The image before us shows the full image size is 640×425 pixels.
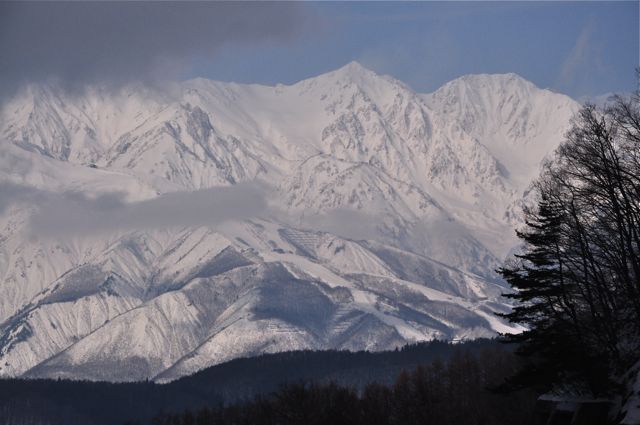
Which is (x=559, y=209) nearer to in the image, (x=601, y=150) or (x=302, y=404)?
(x=601, y=150)

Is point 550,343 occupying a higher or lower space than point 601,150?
lower

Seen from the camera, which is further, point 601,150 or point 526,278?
point 526,278

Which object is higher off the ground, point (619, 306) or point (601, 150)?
point (601, 150)

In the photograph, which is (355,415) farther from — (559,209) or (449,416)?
(559,209)

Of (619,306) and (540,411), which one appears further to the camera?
(540,411)

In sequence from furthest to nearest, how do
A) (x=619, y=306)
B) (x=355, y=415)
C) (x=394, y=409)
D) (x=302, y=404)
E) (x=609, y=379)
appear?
(x=394, y=409) < (x=355, y=415) < (x=302, y=404) < (x=619, y=306) < (x=609, y=379)

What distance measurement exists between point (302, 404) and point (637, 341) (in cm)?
7746

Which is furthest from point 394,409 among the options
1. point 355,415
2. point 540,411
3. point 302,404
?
point 540,411

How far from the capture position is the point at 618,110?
58.0 meters

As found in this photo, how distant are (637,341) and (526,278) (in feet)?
19.8

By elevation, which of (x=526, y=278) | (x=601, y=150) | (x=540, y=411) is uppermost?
(x=601, y=150)

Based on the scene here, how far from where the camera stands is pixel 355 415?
14350cm

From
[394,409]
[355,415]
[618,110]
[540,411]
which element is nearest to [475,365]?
[394,409]

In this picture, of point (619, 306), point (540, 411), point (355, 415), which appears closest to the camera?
point (619, 306)
